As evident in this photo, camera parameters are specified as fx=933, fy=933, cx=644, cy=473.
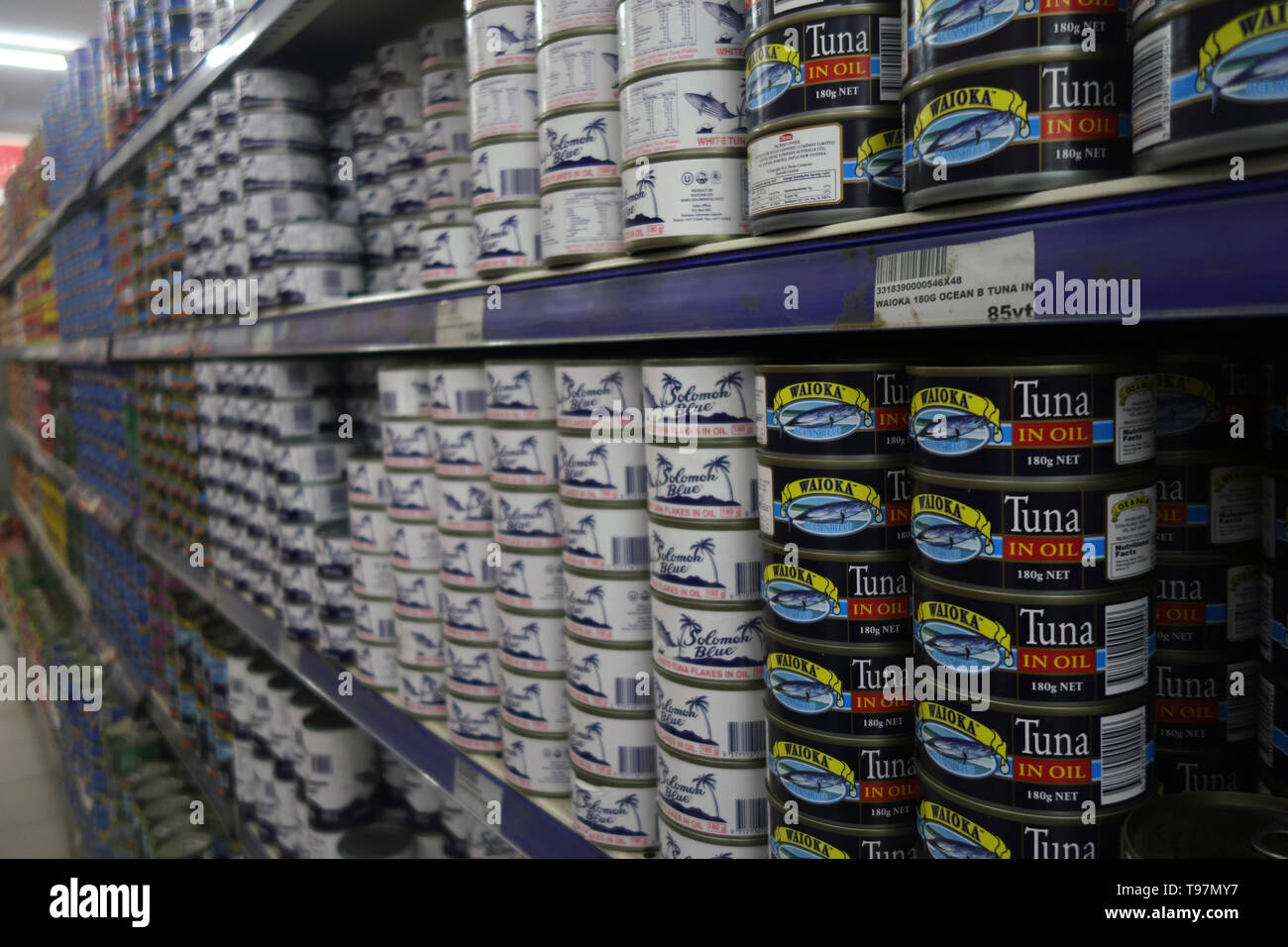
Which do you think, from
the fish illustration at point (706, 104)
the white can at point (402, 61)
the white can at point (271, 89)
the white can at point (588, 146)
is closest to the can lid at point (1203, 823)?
the fish illustration at point (706, 104)

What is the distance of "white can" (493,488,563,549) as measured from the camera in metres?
1.29

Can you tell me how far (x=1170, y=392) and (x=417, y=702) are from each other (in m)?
1.29

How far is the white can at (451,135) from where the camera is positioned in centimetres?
154

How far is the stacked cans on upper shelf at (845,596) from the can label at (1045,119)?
0.22 metres

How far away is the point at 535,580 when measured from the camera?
1303mm

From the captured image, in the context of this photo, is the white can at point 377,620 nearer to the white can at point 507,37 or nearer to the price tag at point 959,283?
the white can at point 507,37

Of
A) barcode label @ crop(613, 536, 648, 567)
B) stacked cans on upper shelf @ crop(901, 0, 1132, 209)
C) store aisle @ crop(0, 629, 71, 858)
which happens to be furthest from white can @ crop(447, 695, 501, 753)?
store aisle @ crop(0, 629, 71, 858)

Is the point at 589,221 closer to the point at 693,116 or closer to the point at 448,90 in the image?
the point at 693,116

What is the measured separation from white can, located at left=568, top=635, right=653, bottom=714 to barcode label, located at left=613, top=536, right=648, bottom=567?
0.34 feet

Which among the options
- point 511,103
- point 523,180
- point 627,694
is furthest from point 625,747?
point 511,103

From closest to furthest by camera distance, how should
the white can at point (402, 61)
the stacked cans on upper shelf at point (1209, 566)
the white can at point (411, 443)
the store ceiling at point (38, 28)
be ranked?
the stacked cans on upper shelf at point (1209, 566) → the white can at point (411, 443) → the white can at point (402, 61) → the store ceiling at point (38, 28)

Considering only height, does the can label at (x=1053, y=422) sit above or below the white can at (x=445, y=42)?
below

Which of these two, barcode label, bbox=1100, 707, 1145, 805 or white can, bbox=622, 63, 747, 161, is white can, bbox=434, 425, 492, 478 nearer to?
white can, bbox=622, 63, 747, 161

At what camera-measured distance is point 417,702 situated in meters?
1.64
